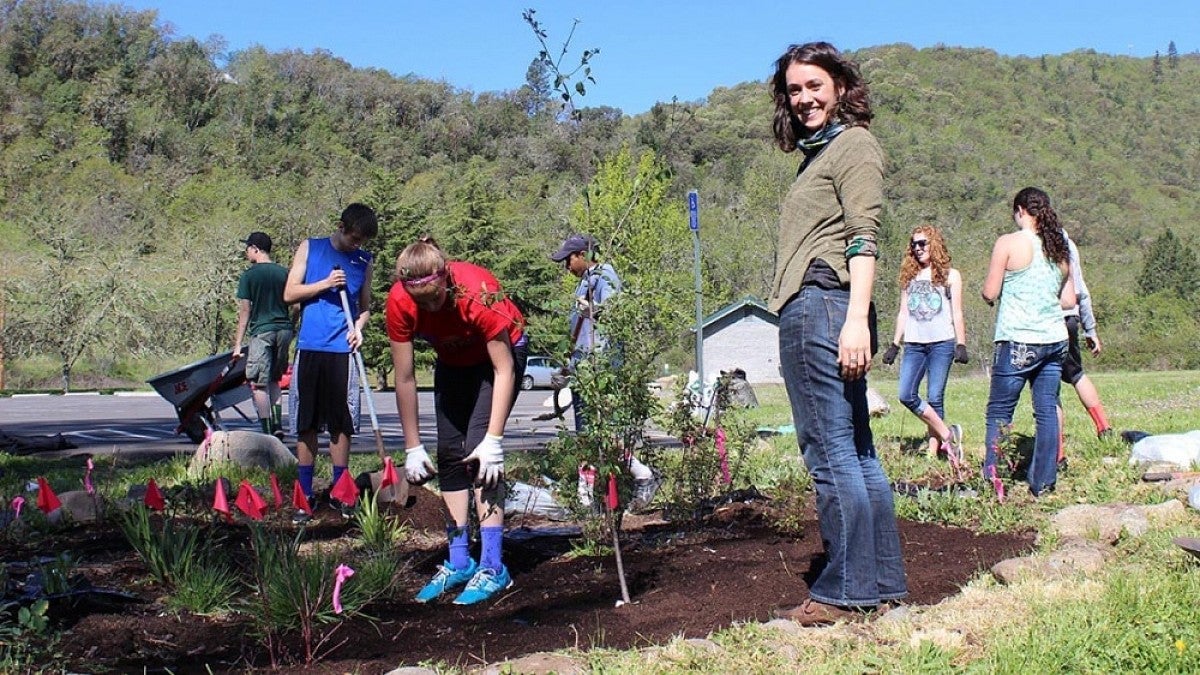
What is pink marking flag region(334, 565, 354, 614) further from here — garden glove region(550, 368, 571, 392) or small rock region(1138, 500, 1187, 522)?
small rock region(1138, 500, 1187, 522)

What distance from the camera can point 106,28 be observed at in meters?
93.9

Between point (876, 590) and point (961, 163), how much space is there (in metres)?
88.8

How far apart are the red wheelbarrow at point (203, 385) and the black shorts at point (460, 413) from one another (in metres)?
4.54

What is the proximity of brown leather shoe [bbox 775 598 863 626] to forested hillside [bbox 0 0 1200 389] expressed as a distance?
1281 millimetres

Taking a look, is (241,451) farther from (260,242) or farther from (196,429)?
(196,429)


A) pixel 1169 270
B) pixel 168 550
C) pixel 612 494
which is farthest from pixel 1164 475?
pixel 1169 270

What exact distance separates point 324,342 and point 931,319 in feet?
13.5

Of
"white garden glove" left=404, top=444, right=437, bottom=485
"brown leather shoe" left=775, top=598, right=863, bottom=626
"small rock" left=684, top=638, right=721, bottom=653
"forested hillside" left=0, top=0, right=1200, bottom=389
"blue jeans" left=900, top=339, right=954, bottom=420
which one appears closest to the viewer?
"small rock" left=684, top=638, right=721, bottom=653

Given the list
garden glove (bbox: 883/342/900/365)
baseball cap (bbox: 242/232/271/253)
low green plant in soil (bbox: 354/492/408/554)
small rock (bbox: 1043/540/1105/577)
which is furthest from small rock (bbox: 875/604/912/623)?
baseball cap (bbox: 242/232/271/253)

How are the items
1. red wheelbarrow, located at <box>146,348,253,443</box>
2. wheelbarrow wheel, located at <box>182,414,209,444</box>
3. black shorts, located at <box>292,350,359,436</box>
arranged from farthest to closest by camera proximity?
wheelbarrow wheel, located at <box>182,414,209,444</box>
red wheelbarrow, located at <box>146,348,253,443</box>
black shorts, located at <box>292,350,359,436</box>

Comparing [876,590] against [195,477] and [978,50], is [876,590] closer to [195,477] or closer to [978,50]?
[195,477]

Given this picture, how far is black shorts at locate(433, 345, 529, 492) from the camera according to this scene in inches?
164

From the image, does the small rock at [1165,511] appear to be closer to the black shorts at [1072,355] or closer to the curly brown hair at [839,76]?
the black shorts at [1072,355]

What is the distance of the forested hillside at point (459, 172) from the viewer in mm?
34094
